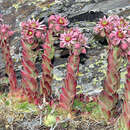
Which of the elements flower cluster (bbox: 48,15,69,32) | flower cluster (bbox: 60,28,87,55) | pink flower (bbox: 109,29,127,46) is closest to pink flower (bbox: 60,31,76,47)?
flower cluster (bbox: 60,28,87,55)

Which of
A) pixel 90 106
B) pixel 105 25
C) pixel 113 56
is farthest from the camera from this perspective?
pixel 90 106

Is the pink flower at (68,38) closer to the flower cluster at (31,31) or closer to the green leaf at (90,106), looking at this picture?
→ the flower cluster at (31,31)

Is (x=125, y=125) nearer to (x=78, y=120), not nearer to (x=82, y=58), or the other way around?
(x=78, y=120)

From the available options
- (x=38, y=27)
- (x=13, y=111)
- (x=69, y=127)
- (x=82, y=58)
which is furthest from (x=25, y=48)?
(x=82, y=58)

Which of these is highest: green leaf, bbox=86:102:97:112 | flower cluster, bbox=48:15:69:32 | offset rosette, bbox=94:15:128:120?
flower cluster, bbox=48:15:69:32

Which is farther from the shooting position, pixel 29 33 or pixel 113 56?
pixel 29 33

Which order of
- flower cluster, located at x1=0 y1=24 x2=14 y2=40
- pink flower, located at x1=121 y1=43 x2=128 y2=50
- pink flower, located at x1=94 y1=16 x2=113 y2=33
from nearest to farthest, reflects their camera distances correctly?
1. pink flower, located at x1=121 y1=43 x2=128 y2=50
2. pink flower, located at x1=94 y1=16 x2=113 y2=33
3. flower cluster, located at x1=0 y1=24 x2=14 y2=40

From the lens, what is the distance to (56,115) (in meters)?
3.24

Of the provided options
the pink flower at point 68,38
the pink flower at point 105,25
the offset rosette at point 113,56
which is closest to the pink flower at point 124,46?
the offset rosette at point 113,56

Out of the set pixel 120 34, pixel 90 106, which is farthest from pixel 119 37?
pixel 90 106

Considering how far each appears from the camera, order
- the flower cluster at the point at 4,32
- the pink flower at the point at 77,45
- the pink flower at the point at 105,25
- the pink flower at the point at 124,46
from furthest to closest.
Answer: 1. the flower cluster at the point at 4,32
2. the pink flower at the point at 105,25
3. the pink flower at the point at 77,45
4. the pink flower at the point at 124,46

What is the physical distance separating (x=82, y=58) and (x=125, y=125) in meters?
1.75

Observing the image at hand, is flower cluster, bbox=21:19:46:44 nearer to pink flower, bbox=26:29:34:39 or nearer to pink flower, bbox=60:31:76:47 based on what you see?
pink flower, bbox=26:29:34:39

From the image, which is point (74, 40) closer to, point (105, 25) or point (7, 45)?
point (105, 25)
